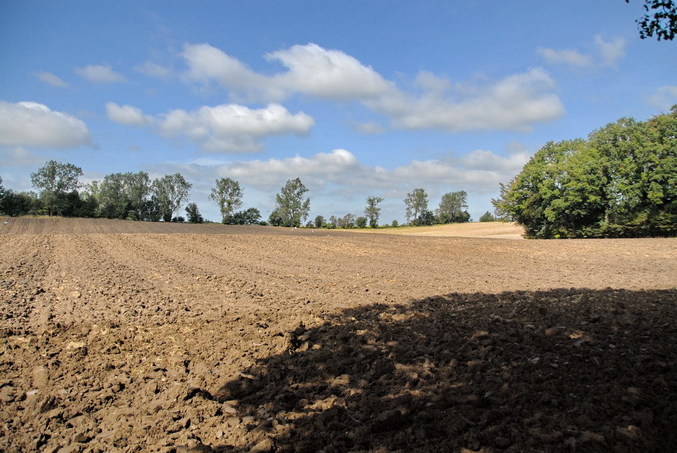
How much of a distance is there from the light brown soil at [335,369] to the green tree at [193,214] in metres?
66.3

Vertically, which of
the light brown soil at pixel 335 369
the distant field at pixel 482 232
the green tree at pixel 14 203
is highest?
the green tree at pixel 14 203

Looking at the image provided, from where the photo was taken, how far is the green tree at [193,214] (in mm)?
75375

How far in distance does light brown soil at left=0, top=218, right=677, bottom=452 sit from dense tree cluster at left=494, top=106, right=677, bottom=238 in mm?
35915

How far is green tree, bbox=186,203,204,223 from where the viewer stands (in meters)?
75.4

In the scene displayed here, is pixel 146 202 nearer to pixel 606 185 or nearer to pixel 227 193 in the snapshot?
pixel 227 193

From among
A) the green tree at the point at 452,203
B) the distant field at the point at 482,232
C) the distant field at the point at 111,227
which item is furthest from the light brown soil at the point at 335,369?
the green tree at the point at 452,203

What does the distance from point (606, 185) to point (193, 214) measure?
2665 inches

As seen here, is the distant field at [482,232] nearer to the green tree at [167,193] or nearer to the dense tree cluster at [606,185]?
the dense tree cluster at [606,185]

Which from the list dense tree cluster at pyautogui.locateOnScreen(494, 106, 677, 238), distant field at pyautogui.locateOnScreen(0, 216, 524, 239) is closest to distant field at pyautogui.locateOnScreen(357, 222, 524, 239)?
dense tree cluster at pyautogui.locateOnScreen(494, 106, 677, 238)

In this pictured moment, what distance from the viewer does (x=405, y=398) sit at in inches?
178

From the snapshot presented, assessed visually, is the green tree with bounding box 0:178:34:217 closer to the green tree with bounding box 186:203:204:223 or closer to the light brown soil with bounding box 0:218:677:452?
the green tree with bounding box 186:203:204:223

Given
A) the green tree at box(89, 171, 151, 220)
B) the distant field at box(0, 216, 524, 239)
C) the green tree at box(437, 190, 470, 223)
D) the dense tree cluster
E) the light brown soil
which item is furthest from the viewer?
the green tree at box(437, 190, 470, 223)

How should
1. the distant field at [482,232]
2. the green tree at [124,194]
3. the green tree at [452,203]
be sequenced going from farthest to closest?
the green tree at [452,203] → the green tree at [124,194] → the distant field at [482,232]

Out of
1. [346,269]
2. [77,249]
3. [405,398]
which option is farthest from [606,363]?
[77,249]
